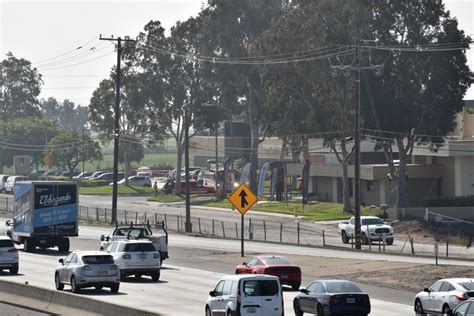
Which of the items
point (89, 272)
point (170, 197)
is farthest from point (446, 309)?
point (170, 197)

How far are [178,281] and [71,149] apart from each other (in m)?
111

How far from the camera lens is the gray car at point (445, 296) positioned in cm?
3112

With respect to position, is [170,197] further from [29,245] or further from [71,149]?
[29,245]

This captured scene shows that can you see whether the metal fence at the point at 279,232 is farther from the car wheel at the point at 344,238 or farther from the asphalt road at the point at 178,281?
the asphalt road at the point at 178,281

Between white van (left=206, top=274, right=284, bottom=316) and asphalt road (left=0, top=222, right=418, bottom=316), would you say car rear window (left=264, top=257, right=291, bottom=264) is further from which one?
white van (left=206, top=274, right=284, bottom=316)

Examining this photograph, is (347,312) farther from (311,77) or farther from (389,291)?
(311,77)

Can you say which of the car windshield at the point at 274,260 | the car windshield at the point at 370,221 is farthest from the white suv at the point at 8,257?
the car windshield at the point at 370,221

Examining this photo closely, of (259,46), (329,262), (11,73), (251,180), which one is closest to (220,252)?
(329,262)

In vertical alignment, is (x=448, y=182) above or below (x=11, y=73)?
below

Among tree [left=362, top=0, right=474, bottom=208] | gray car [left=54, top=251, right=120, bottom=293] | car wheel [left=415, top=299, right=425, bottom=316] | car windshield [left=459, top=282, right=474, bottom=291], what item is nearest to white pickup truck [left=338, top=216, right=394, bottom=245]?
tree [left=362, top=0, right=474, bottom=208]

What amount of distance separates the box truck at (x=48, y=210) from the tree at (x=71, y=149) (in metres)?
91.5

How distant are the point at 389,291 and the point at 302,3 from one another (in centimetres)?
6161

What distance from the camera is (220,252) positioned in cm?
6334

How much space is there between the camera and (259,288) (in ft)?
98.0
